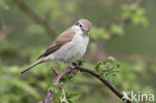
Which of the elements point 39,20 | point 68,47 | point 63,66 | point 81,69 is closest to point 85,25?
point 68,47

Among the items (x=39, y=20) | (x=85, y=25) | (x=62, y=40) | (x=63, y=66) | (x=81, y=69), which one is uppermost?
(x=39, y=20)

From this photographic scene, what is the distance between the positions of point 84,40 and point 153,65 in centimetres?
282

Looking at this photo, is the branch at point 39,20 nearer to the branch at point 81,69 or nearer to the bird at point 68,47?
the bird at point 68,47

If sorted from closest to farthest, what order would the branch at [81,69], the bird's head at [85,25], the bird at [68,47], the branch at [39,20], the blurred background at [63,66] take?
the branch at [81,69] → the bird's head at [85,25] → the bird at [68,47] → the blurred background at [63,66] → the branch at [39,20]

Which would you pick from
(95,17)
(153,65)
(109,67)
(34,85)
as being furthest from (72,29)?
(95,17)

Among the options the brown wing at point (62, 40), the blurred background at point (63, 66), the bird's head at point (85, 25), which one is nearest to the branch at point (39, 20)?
the blurred background at point (63, 66)

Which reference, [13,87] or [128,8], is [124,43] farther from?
[13,87]

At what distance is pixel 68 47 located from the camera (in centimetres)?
393

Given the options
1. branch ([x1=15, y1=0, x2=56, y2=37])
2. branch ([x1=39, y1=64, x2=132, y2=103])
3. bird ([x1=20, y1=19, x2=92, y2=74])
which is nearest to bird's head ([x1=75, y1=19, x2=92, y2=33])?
bird ([x1=20, y1=19, x2=92, y2=74])

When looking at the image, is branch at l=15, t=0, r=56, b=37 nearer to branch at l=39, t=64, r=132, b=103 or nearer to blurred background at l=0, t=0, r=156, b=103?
blurred background at l=0, t=0, r=156, b=103

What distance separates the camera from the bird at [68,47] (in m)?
3.75

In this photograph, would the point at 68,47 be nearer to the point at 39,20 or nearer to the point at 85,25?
the point at 85,25

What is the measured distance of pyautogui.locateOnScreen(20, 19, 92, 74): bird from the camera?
3.75 metres

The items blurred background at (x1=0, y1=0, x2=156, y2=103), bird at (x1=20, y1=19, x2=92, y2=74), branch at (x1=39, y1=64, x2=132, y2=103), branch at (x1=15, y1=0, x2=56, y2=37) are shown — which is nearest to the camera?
branch at (x1=39, y1=64, x2=132, y2=103)
